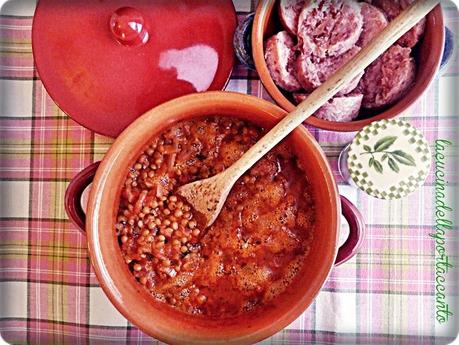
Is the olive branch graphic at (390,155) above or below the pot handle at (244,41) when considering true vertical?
below

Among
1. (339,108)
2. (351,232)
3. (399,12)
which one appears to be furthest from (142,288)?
(399,12)

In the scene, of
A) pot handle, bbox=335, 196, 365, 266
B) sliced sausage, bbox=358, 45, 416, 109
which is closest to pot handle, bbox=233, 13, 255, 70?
sliced sausage, bbox=358, 45, 416, 109

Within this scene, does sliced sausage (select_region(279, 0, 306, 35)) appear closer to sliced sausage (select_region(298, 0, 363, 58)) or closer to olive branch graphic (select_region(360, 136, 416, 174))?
sliced sausage (select_region(298, 0, 363, 58))

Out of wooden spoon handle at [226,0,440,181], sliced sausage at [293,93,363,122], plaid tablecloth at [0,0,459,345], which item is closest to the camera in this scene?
wooden spoon handle at [226,0,440,181]

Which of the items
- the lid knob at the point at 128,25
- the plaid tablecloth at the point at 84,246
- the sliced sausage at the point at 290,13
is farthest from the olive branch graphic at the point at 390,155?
the lid knob at the point at 128,25

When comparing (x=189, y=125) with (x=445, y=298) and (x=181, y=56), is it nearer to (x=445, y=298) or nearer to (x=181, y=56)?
(x=181, y=56)

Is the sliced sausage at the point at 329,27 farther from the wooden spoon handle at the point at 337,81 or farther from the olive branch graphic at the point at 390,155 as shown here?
the olive branch graphic at the point at 390,155

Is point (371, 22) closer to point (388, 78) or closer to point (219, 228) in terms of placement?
point (388, 78)
